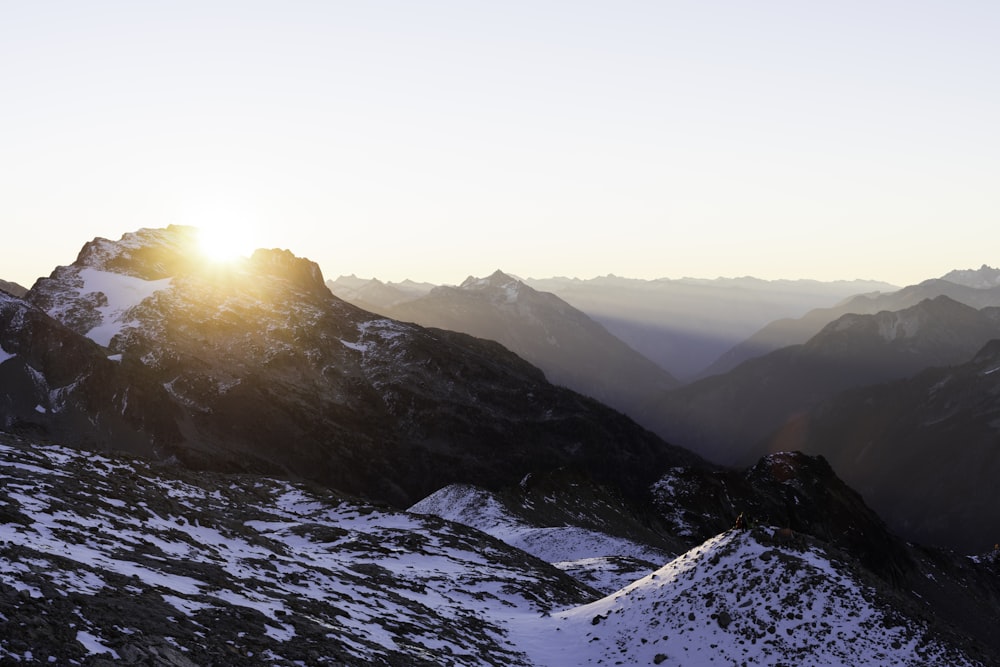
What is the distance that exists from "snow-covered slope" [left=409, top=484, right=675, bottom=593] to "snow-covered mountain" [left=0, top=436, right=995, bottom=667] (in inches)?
478

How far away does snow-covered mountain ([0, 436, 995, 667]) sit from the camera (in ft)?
70.0

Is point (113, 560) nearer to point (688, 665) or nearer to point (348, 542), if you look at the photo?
point (688, 665)

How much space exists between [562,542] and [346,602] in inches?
1747

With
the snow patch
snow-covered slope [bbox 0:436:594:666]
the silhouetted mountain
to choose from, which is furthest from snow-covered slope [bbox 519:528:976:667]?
the snow patch

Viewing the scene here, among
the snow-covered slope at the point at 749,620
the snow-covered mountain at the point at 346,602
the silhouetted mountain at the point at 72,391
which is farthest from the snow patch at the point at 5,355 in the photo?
the snow-covered slope at the point at 749,620

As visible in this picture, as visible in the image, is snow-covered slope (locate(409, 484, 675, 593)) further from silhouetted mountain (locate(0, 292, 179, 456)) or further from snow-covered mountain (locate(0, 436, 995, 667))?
silhouetted mountain (locate(0, 292, 179, 456))

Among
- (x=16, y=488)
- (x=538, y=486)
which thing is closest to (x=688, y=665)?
(x=16, y=488)

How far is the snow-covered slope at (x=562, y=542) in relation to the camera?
5747 centimetres

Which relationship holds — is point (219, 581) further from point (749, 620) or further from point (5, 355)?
point (5, 355)

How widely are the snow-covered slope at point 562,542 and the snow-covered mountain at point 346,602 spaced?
478 inches

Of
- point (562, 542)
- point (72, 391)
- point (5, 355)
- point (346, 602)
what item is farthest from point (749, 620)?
point (5, 355)

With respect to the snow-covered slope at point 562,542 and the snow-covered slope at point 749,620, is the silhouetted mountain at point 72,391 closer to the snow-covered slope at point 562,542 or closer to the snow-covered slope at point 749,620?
the snow-covered slope at point 562,542

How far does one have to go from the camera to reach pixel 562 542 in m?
75.1

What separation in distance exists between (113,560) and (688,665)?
19352 millimetres
